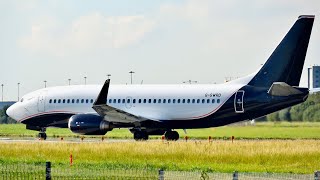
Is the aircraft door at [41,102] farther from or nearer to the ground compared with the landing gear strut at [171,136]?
farther from the ground

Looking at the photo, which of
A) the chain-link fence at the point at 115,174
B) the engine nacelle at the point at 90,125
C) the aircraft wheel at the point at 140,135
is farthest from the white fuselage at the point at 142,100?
the chain-link fence at the point at 115,174

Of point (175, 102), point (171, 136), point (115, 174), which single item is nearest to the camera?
point (115, 174)

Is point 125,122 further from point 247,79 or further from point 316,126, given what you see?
point 316,126

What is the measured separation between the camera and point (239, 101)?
173 ft

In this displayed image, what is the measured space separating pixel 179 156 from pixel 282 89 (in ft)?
46.3

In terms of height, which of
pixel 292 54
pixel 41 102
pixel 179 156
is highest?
pixel 292 54

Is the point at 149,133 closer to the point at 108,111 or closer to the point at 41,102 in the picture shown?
the point at 108,111

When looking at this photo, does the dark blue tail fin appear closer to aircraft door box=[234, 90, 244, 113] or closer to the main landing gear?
aircraft door box=[234, 90, 244, 113]

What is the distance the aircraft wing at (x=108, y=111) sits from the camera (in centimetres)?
5228

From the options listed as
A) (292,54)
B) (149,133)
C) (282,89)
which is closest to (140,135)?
(149,133)


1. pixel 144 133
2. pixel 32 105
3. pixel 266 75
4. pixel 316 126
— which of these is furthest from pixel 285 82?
pixel 316 126

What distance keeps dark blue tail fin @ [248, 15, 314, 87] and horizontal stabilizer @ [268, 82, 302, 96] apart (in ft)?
3.59

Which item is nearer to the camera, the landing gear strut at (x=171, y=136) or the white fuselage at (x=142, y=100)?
the white fuselage at (x=142, y=100)

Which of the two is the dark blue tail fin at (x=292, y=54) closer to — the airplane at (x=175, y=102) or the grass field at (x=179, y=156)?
the airplane at (x=175, y=102)
